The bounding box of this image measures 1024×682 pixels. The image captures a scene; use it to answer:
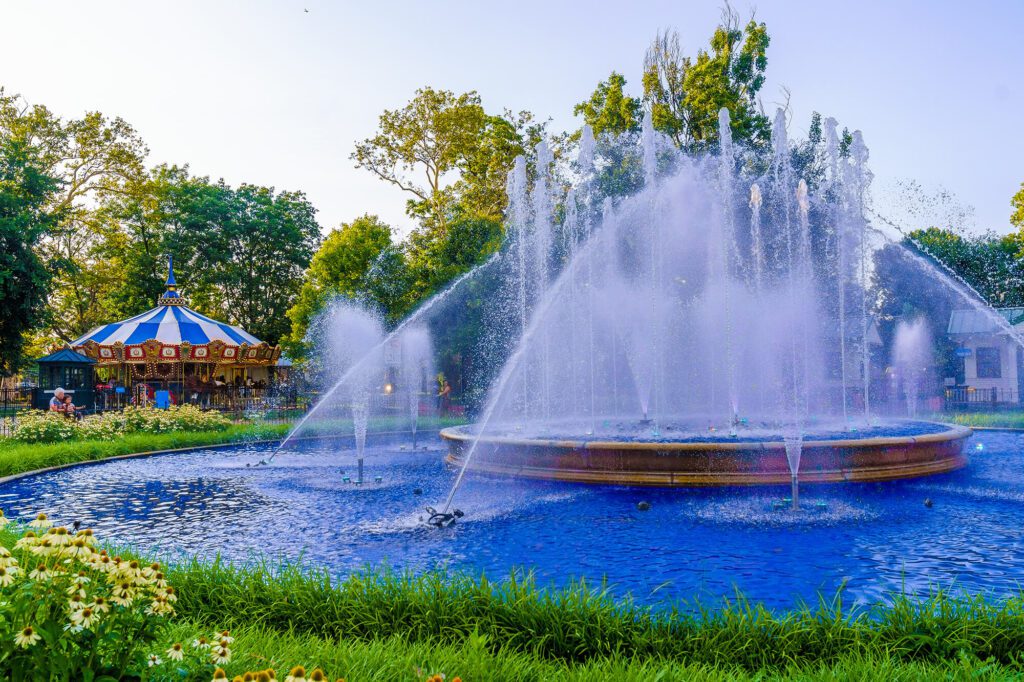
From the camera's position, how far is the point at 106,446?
16312mm

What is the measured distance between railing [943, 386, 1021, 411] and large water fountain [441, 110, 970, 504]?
3433mm

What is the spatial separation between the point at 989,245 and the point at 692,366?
91.1 feet

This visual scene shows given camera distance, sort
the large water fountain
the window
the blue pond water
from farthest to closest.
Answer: the window, the large water fountain, the blue pond water

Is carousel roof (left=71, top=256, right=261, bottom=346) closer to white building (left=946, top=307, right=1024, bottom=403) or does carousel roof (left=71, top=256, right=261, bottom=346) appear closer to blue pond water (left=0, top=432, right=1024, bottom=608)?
blue pond water (left=0, top=432, right=1024, bottom=608)

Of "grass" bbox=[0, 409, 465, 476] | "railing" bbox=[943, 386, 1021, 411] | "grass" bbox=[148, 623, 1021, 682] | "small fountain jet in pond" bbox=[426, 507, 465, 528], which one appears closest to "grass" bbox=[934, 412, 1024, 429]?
"railing" bbox=[943, 386, 1021, 411]

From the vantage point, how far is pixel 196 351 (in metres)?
33.9

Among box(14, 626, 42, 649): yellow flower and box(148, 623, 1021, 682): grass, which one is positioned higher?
box(14, 626, 42, 649): yellow flower

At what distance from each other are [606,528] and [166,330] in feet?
100

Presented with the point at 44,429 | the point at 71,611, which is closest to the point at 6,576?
the point at 71,611

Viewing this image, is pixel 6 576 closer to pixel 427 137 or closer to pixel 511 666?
pixel 511 666

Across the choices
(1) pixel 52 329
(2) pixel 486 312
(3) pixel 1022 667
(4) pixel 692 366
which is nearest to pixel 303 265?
(1) pixel 52 329

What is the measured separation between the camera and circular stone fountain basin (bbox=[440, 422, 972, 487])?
1103 centimetres

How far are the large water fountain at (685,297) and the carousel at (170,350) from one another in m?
13.9

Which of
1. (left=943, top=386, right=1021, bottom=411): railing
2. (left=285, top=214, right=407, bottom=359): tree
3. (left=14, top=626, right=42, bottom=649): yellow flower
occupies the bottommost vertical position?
(left=943, top=386, right=1021, bottom=411): railing
